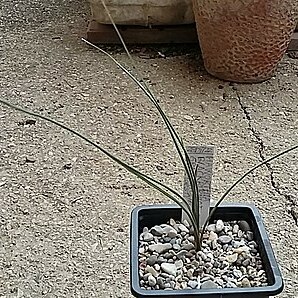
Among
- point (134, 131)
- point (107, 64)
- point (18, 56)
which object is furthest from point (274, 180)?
point (18, 56)

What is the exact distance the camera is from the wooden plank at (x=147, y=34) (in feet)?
9.48

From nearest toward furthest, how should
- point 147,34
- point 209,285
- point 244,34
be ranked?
point 209,285
point 244,34
point 147,34

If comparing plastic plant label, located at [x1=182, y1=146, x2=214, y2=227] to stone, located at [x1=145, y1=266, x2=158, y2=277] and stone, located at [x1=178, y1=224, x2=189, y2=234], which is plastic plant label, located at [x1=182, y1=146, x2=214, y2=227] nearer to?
stone, located at [x1=178, y1=224, x2=189, y2=234]

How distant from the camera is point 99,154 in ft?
6.89

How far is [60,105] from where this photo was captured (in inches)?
95.5

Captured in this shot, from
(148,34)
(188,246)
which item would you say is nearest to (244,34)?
(148,34)

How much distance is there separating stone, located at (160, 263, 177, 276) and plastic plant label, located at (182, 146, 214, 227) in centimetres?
11

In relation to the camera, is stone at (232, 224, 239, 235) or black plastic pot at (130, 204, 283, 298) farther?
stone at (232, 224, 239, 235)

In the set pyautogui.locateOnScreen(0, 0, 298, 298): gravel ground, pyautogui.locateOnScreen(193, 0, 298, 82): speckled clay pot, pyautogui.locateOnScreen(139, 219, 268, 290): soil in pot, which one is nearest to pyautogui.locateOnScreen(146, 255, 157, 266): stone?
pyautogui.locateOnScreen(139, 219, 268, 290): soil in pot

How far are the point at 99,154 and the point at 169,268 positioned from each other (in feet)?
3.36

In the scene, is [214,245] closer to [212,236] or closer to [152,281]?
[212,236]

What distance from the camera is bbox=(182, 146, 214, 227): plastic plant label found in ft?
3.82

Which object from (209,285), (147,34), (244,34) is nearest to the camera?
(209,285)

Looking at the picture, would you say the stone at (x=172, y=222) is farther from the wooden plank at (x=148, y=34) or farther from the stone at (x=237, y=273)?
the wooden plank at (x=148, y=34)
